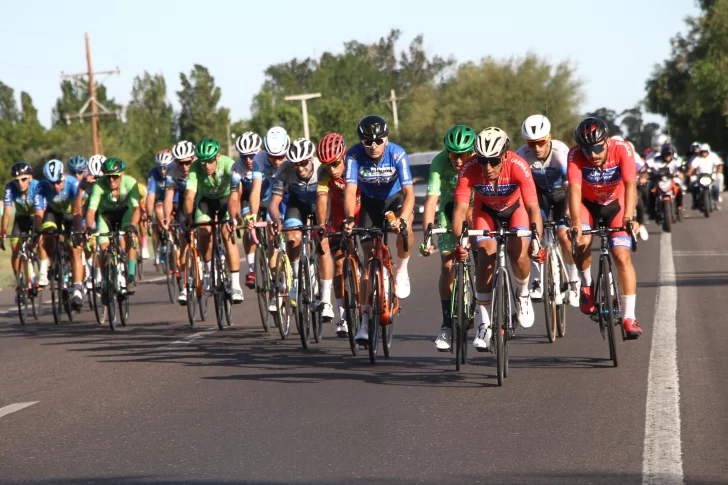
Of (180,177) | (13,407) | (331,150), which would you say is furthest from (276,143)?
(13,407)

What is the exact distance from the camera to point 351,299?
1091cm

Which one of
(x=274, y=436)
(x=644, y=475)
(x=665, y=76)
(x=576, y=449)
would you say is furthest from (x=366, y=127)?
(x=665, y=76)

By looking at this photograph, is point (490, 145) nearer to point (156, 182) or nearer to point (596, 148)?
point (596, 148)

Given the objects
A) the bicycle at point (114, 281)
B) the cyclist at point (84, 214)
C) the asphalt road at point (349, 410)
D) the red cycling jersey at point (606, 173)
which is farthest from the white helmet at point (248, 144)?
the red cycling jersey at point (606, 173)

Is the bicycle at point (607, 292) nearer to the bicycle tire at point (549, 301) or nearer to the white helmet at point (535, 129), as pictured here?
the bicycle tire at point (549, 301)

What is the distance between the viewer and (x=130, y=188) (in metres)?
15.8

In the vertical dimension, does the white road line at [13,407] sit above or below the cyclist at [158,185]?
below

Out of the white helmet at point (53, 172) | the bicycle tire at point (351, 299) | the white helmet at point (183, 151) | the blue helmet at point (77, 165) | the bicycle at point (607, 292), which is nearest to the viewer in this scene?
the bicycle at point (607, 292)

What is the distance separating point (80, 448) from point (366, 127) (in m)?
4.18

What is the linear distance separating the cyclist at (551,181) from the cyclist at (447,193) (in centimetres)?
101

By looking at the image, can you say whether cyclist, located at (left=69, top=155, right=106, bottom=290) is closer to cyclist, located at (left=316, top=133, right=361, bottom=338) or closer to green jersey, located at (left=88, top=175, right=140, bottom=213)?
green jersey, located at (left=88, top=175, right=140, bottom=213)

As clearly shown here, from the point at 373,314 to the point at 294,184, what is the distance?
100 inches

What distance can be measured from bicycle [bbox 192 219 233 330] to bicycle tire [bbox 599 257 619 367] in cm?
514

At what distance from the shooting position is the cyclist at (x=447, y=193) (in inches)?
403
